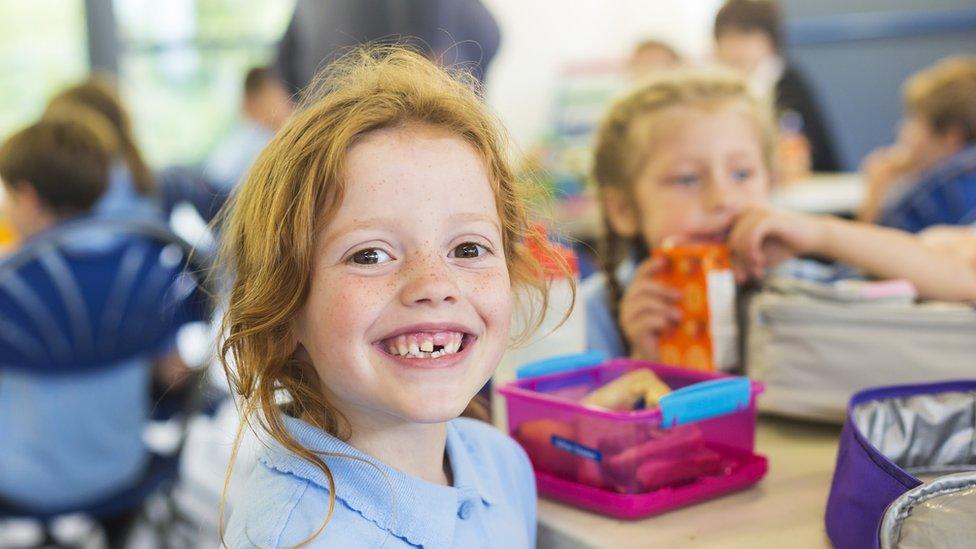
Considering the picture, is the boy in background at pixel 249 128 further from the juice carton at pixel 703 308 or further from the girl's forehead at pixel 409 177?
the girl's forehead at pixel 409 177

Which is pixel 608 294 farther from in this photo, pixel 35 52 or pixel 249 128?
pixel 35 52

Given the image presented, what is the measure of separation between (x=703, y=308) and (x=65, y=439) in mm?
1318

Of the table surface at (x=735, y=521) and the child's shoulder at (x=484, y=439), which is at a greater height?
the child's shoulder at (x=484, y=439)

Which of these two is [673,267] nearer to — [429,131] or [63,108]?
[429,131]

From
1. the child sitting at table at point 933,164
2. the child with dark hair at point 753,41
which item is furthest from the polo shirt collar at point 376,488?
the child with dark hair at point 753,41

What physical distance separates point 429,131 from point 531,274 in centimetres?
19

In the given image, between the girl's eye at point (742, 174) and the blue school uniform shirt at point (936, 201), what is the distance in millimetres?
722

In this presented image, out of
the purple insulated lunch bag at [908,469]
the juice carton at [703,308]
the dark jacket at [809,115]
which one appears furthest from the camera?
the dark jacket at [809,115]

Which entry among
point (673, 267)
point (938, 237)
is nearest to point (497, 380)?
point (673, 267)

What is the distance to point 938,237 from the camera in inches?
56.4

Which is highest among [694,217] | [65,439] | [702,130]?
[702,130]

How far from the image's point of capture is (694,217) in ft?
4.55

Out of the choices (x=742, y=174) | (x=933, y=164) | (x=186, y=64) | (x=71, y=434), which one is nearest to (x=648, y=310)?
(x=742, y=174)

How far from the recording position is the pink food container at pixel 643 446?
0.94 metres
